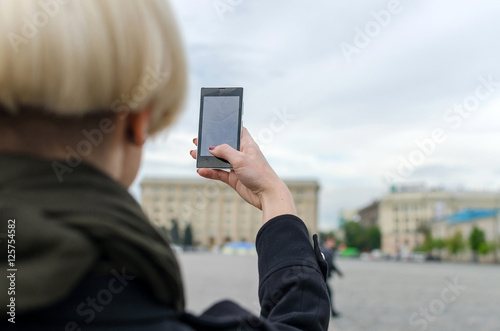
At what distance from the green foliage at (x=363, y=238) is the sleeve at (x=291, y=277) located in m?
115

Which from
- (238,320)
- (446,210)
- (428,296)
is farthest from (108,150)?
(446,210)

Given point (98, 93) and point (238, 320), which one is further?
point (238, 320)

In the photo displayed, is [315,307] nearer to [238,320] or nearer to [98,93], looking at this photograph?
[238,320]

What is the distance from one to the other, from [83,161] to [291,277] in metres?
0.50

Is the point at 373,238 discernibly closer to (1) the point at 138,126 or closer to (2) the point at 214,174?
(2) the point at 214,174

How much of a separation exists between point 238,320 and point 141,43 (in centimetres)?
44

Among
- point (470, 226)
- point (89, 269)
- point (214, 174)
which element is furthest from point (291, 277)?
point (470, 226)

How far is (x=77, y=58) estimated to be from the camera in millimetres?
725

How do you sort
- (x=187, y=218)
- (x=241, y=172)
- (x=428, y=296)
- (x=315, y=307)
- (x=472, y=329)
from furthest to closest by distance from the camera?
(x=187, y=218) < (x=428, y=296) < (x=472, y=329) < (x=241, y=172) < (x=315, y=307)

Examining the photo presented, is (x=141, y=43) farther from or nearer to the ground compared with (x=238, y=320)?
farther from the ground

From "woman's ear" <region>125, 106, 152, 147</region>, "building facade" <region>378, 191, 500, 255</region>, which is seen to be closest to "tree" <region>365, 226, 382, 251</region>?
"building facade" <region>378, 191, 500, 255</region>

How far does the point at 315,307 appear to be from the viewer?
3.55 feet

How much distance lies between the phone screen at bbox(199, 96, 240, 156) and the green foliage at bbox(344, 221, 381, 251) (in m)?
115

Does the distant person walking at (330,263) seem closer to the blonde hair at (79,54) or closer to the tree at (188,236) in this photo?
the blonde hair at (79,54)
